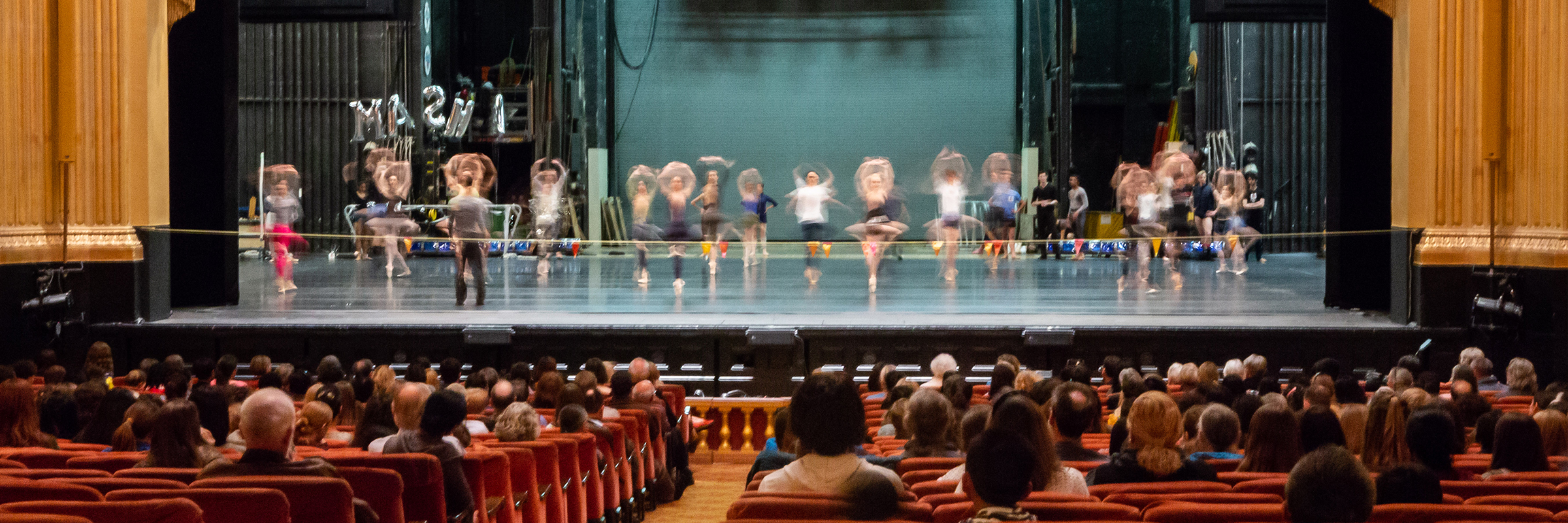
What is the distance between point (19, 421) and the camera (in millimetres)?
5340

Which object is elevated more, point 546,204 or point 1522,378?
point 546,204

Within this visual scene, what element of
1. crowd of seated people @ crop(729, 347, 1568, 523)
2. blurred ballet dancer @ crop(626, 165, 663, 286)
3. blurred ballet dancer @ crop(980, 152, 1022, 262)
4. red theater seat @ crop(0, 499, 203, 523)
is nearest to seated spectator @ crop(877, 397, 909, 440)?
crowd of seated people @ crop(729, 347, 1568, 523)

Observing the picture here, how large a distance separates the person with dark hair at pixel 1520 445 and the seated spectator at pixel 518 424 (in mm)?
3328

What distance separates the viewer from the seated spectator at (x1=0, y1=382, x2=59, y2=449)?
5.32 metres

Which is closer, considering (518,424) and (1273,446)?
(1273,446)

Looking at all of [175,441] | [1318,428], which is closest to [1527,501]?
[1318,428]

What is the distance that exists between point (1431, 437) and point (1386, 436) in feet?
0.84

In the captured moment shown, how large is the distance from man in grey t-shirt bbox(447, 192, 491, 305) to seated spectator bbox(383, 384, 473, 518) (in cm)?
785

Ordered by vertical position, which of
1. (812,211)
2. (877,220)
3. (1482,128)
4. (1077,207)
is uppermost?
(1482,128)

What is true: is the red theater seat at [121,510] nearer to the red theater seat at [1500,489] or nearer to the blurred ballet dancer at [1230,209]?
the red theater seat at [1500,489]

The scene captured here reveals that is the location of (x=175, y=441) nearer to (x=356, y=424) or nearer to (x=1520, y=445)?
(x=356, y=424)

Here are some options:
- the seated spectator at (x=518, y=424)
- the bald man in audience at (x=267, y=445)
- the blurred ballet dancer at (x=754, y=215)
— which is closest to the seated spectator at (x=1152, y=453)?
the seated spectator at (x=518, y=424)

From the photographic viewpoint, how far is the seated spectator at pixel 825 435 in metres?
3.77

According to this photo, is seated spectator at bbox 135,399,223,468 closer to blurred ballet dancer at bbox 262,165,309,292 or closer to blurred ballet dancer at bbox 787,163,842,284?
blurred ballet dancer at bbox 262,165,309,292
